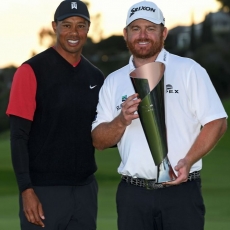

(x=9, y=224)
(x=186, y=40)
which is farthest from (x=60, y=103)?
(x=186, y=40)

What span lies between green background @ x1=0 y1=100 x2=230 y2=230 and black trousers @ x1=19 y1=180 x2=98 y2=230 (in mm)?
3639

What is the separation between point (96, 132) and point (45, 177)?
56cm

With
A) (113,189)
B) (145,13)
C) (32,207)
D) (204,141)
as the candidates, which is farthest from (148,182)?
(113,189)

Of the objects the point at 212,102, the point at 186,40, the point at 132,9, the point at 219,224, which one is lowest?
the point at 219,224

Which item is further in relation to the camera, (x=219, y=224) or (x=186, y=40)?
(x=186, y=40)

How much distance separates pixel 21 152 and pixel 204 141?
4.06 ft

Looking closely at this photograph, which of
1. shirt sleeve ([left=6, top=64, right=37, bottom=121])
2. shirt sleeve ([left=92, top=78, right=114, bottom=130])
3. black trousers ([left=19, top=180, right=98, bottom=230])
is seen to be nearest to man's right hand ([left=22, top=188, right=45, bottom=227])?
black trousers ([left=19, top=180, right=98, bottom=230])

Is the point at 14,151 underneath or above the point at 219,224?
above

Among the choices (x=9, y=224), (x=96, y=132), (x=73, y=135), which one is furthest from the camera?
(x=9, y=224)

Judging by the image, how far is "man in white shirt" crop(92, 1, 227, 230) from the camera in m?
5.04

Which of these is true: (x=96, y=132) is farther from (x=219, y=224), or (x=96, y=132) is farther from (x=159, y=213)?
(x=219, y=224)

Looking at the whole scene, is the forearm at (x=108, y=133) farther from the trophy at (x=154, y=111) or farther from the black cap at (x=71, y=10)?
the black cap at (x=71, y=10)

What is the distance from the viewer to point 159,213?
5.14 metres

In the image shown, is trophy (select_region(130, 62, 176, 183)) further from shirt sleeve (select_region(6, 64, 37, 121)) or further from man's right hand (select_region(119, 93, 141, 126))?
shirt sleeve (select_region(6, 64, 37, 121))
